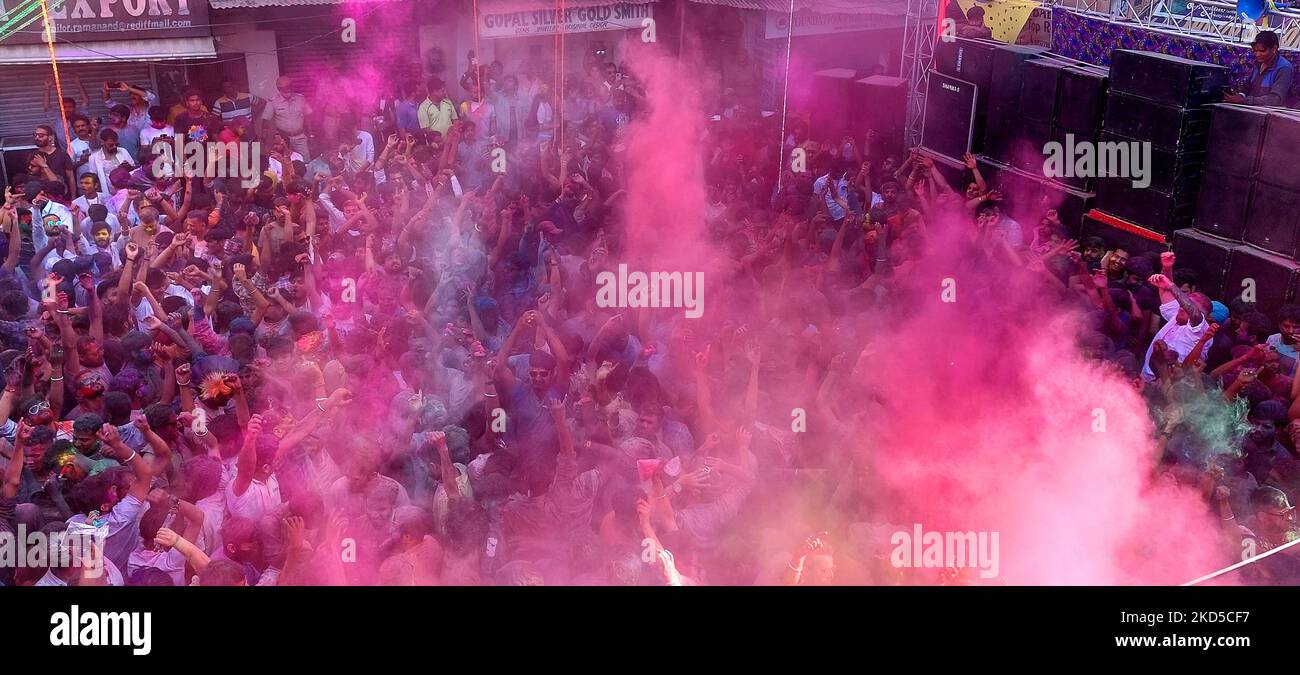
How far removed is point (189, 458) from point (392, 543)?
124 centimetres

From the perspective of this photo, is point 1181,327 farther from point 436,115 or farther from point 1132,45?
point 436,115

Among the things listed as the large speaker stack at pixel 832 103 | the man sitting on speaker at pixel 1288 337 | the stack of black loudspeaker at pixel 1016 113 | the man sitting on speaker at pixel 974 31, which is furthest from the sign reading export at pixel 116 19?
the man sitting on speaker at pixel 1288 337

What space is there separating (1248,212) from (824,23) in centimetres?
830

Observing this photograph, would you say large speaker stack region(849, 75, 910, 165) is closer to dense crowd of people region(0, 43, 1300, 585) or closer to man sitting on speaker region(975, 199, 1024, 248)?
dense crowd of people region(0, 43, 1300, 585)

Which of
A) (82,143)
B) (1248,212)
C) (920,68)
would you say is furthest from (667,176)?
(82,143)

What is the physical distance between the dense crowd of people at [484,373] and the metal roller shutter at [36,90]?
3.45m

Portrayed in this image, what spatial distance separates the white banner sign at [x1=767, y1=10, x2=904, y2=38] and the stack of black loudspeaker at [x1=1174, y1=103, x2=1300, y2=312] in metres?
7.38

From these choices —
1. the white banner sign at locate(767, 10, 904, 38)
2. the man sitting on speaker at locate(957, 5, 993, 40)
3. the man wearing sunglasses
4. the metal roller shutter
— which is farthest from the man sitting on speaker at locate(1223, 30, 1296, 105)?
the metal roller shutter

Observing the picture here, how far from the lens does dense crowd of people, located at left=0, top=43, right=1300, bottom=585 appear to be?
4.74m

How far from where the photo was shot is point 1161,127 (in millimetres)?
8750

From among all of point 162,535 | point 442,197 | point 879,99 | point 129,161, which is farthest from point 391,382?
point 879,99

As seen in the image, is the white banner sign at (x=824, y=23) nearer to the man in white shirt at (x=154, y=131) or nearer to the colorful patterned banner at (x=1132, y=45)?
the colorful patterned banner at (x=1132, y=45)

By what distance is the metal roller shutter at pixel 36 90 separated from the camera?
12188 mm
